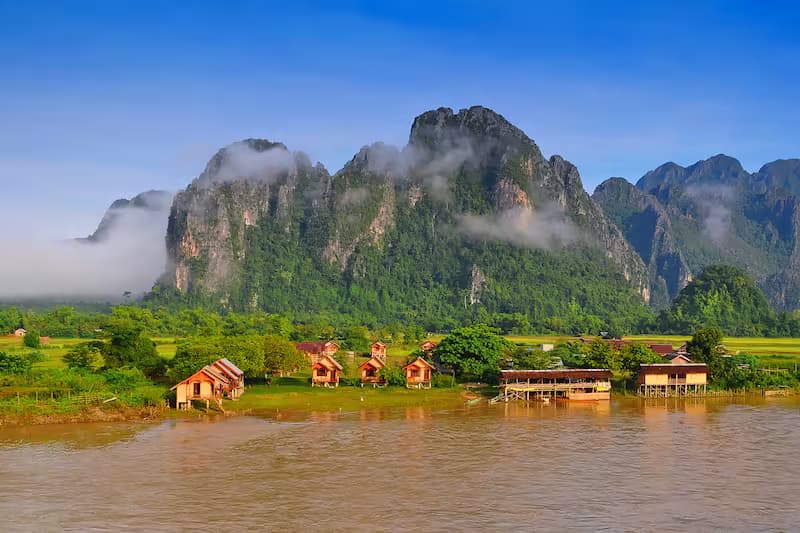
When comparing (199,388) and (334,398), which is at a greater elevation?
(199,388)

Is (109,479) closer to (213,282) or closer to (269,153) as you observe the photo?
(213,282)

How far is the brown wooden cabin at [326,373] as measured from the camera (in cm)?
5131

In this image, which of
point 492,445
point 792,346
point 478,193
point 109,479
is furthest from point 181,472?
point 478,193

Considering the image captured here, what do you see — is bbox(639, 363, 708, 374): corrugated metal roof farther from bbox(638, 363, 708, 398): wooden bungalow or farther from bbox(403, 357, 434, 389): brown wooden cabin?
bbox(403, 357, 434, 389): brown wooden cabin

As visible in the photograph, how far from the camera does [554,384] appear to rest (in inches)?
1909

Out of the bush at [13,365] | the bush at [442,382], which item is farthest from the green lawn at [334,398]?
the bush at [13,365]

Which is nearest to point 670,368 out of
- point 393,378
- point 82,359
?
point 393,378

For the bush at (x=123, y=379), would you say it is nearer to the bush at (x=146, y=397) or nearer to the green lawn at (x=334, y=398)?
the bush at (x=146, y=397)

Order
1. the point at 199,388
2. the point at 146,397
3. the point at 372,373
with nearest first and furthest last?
the point at 146,397 < the point at 199,388 < the point at 372,373

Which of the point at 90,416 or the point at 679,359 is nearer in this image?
the point at 90,416

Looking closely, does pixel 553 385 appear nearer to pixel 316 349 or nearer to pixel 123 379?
pixel 123 379

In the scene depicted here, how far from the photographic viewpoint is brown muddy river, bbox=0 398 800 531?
22891 mm

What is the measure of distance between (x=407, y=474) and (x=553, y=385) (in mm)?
22413

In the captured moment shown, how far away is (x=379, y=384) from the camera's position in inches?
2055
